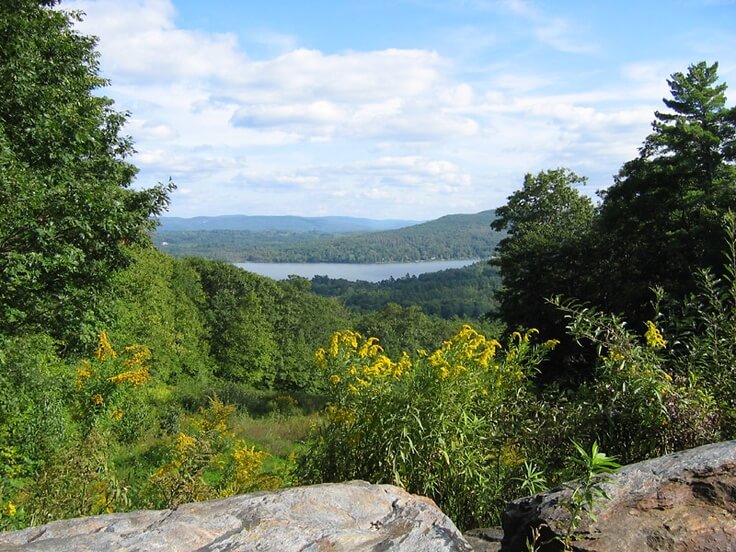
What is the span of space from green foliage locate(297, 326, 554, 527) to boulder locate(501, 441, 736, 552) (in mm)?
1258

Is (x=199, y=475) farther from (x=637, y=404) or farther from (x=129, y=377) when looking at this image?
(x=129, y=377)

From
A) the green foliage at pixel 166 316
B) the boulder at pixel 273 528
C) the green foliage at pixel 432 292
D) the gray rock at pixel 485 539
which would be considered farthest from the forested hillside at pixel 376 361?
the green foliage at pixel 432 292

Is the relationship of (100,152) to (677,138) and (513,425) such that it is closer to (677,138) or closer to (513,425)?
(513,425)

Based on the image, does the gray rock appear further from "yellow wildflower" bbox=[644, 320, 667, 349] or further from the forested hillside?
"yellow wildflower" bbox=[644, 320, 667, 349]

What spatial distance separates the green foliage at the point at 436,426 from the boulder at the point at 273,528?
119 centimetres

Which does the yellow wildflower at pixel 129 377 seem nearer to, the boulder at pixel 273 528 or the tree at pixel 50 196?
the tree at pixel 50 196

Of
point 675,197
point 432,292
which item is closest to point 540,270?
point 675,197

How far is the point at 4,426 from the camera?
311 inches

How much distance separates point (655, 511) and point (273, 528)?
162 centimetres

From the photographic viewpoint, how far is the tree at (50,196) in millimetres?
7535

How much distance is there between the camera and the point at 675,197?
17.7 m

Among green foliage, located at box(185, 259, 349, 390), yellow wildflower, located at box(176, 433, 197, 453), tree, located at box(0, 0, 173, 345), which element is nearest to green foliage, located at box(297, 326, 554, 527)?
yellow wildflower, located at box(176, 433, 197, 453)

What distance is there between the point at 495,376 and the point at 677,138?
15818 millimetres

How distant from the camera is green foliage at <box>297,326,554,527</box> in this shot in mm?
3967
